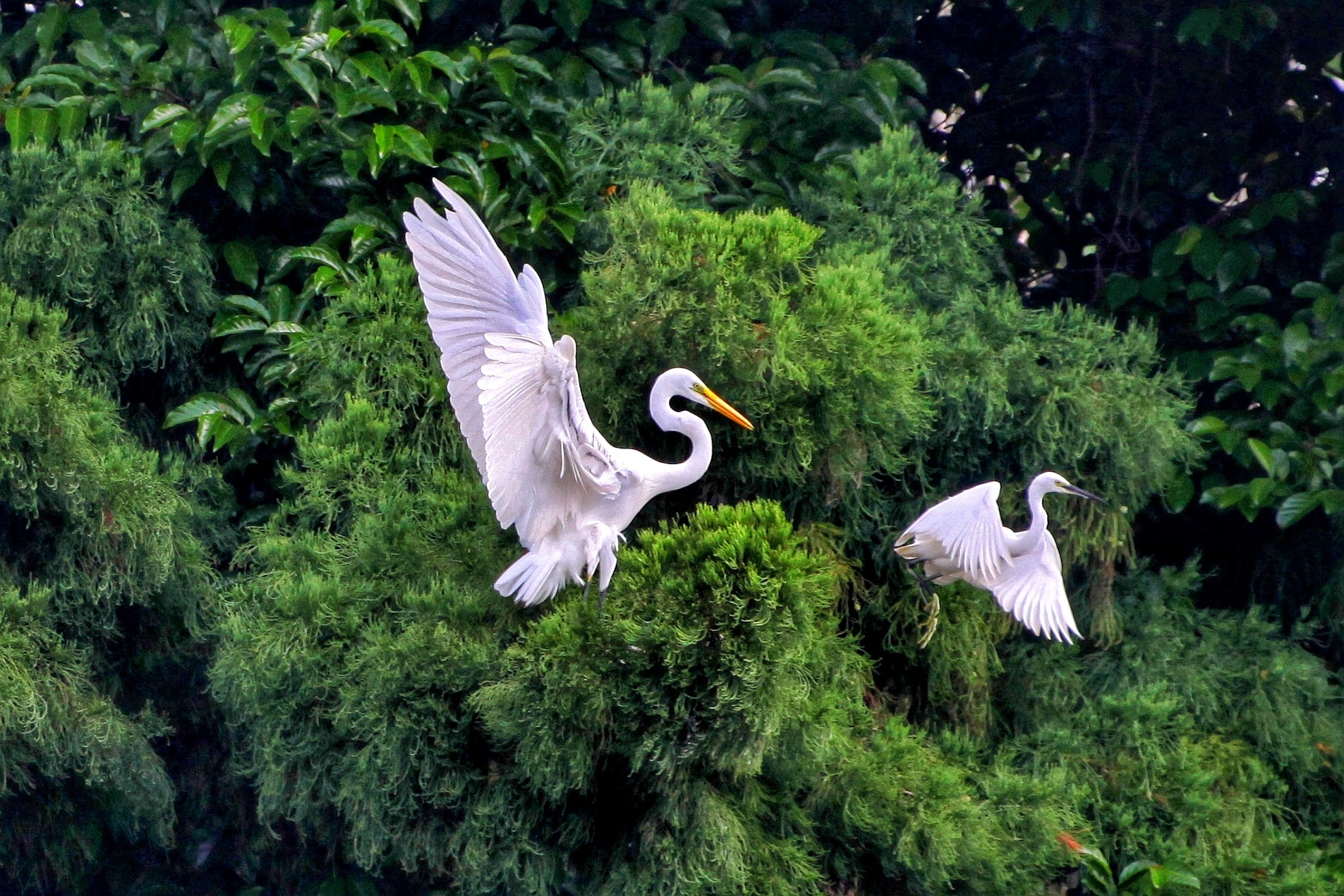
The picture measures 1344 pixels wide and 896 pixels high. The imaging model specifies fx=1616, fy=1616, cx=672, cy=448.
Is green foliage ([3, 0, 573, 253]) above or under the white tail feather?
above

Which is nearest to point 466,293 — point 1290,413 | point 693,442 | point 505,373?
point 505,373

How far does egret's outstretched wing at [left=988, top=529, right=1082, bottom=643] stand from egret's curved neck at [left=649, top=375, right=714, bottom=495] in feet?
2.36

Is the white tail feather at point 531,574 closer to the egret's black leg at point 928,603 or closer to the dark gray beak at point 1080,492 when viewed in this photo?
the egret's black leg at point 928,603

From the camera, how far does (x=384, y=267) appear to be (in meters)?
3.55

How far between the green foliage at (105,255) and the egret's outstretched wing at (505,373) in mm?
1142

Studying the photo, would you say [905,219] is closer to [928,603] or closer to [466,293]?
[928,603]

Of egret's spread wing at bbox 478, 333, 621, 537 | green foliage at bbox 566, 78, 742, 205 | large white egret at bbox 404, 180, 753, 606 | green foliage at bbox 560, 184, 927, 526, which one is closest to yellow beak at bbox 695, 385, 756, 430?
large white egret at bbox 404, 180, 753, 606

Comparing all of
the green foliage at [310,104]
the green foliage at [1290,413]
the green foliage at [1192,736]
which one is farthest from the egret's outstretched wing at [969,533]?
the green foliage at [310,104]

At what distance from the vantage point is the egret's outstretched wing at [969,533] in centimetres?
324

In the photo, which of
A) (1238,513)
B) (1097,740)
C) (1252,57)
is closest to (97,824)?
(1097,740)

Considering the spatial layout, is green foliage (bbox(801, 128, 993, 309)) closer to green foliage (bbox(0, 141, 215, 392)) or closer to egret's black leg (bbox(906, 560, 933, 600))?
egret's black leg (bbox(906, 560, 933, 600))

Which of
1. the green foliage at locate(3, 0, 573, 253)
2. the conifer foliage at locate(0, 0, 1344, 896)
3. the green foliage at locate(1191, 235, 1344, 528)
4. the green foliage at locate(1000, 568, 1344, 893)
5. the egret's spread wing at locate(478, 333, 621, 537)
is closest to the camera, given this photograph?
the egret's spread wing at locate(478, 333, 621, 537)

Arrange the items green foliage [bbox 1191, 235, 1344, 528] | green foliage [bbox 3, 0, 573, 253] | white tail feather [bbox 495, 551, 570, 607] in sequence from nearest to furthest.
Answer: white tail feather [bbox 495, 551, 570, 607]
green foliage [bbox 3, 0, 573, 253]
green foliage [bbox 1191, 235, 1344, 528]

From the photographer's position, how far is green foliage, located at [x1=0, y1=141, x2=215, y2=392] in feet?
12.2
